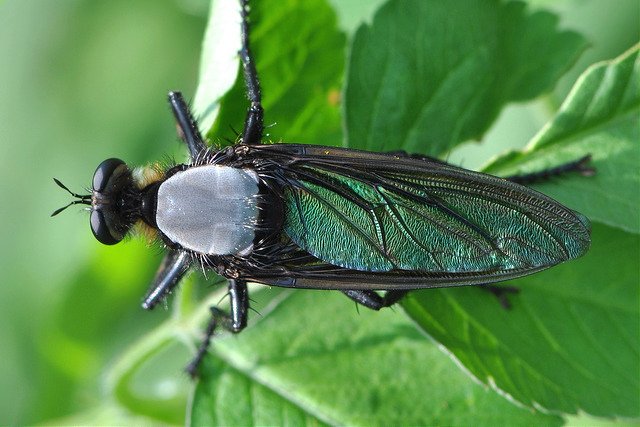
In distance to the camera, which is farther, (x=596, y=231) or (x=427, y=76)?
(x=427, y=76)

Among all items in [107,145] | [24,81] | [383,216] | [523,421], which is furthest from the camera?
[24,81]

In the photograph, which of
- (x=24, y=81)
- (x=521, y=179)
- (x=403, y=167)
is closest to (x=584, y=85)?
(x=521, y=179)

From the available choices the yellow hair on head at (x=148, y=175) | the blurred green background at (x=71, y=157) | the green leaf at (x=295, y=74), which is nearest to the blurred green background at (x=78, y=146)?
the blurred green background at (x=71, y=157)

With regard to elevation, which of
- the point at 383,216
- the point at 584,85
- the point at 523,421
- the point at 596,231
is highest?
the point at 584,85

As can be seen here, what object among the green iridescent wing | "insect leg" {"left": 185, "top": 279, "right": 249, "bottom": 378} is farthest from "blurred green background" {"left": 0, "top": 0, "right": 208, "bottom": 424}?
the green iridescent wing

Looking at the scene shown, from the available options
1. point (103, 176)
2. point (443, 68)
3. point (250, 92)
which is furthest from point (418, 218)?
point (103, 176)

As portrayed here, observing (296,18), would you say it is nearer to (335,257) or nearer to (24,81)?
(335,257)

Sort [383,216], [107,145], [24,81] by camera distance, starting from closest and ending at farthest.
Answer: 1. [383,216]
2. [107,145]
3. [24,81]

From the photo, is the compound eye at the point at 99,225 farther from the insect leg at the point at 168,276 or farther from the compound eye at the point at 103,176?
the insect leg at the point at 168,276
